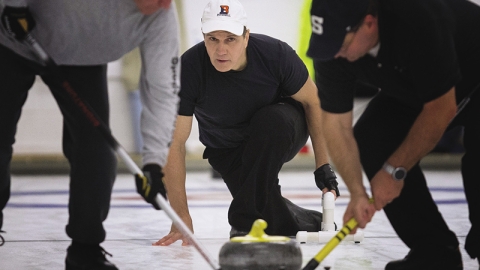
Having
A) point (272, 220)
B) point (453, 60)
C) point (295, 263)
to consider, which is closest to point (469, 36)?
point (453, 60)

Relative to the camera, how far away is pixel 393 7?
2.01 metres

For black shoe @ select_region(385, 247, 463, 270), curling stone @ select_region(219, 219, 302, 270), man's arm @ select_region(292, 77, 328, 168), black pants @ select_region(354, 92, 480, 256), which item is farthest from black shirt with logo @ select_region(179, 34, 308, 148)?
black shoe @ select_region(385, 247, 463, 270)

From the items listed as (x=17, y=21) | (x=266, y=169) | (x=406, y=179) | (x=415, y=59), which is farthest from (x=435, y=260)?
(x=17, y=21)

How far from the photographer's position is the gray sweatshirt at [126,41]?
2.17 meters

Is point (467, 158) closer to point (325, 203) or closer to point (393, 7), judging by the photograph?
point (393, 7)

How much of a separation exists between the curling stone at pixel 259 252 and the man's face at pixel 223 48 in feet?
3.10

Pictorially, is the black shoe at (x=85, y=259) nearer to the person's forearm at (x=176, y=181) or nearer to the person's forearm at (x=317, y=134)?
the person's forearm at (x=176, y=181)

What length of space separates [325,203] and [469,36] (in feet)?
3.85

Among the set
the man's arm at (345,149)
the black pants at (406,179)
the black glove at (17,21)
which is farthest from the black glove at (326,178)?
the black glove at (17,21)

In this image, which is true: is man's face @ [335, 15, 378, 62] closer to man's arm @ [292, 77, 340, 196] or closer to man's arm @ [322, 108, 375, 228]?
man's arm @ [322, 108, 375, 228]

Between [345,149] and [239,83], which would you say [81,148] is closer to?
[345,149]

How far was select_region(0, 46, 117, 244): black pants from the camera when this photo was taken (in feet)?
7.52

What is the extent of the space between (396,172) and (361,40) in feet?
1.33

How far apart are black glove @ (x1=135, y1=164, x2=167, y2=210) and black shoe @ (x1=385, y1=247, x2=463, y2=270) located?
854mm
